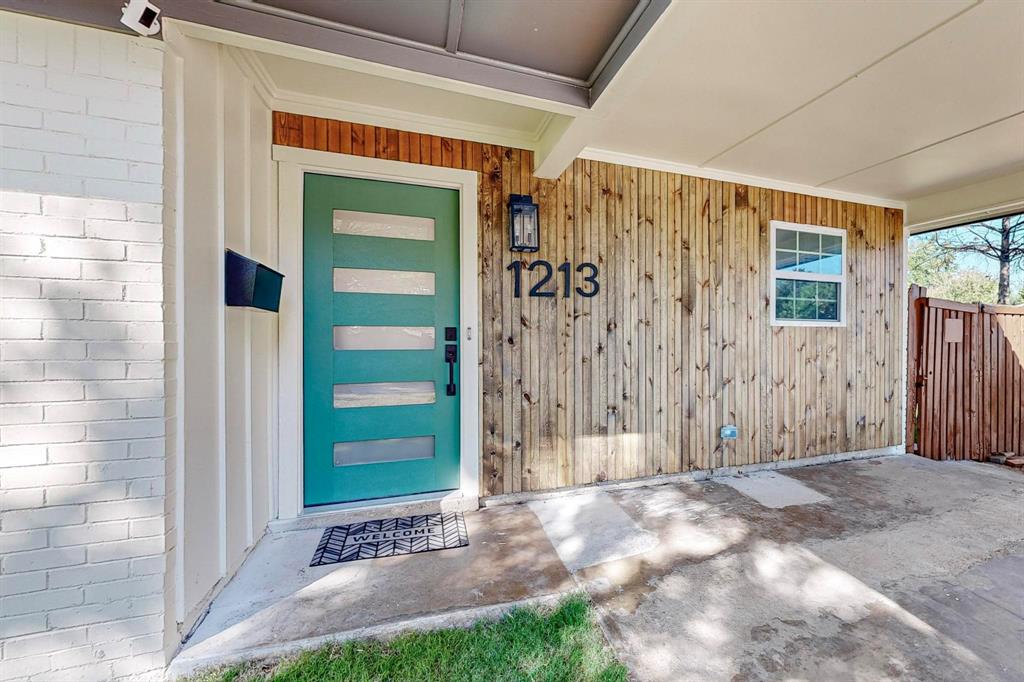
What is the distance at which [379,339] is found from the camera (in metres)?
2.37

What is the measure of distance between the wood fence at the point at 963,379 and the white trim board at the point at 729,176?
1.24m

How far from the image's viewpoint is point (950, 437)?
397 cm

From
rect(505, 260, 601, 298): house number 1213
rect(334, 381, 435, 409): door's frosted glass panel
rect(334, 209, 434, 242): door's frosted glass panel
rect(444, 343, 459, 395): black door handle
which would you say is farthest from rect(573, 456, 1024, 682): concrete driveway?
rect(334, 209, 434, 242): door's frosted glass panel

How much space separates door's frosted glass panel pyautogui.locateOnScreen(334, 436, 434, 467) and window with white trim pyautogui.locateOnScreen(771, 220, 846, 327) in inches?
130

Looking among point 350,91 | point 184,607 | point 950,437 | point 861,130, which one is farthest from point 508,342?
point 950,437

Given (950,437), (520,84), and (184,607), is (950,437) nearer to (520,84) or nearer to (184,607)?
(520,84)

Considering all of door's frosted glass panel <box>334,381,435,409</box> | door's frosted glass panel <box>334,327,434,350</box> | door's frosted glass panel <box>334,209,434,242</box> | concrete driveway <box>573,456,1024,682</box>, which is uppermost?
door's frosted glass panel <box>334,209,434,242</box>

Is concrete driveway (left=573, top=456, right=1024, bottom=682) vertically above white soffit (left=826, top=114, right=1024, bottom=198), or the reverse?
white soffit (left=826, top=114, right=1024, bottom=198)

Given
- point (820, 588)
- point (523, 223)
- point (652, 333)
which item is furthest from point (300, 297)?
point (820, 588)

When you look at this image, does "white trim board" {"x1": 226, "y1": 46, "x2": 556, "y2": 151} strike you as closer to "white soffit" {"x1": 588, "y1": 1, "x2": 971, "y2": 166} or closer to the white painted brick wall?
"white soffit" {"x1": 588, "y1": 1, "x2": 971, "y2": 166}

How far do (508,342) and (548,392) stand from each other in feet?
1.57

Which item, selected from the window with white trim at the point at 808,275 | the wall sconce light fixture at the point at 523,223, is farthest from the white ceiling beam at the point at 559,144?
the window with white trim at the point at 808,275

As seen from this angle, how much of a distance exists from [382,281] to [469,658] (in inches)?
79.1

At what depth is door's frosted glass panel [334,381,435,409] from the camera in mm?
2314
